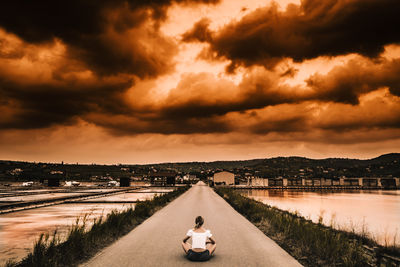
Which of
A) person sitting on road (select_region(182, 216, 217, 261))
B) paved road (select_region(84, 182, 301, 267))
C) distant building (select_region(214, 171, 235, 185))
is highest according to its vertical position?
person sitting on road (select_region(182, 216, 217, 261))

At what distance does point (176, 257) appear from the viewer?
842 centimetres

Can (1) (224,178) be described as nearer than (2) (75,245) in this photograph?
No

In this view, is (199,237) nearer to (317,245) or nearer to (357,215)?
(317,245)

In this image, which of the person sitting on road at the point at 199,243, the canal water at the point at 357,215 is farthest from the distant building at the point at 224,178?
the person sitting on road at the point at 199,243

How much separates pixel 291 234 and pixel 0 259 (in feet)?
34.5

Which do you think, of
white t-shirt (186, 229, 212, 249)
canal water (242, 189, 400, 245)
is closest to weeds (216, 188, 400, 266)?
canal water (242, 189, 400, 245)

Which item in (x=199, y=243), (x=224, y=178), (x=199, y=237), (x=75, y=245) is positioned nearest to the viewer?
(x=199, y=237)

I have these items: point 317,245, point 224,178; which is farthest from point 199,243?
point 224,178

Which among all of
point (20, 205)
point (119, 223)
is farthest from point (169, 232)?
point (20, 205)

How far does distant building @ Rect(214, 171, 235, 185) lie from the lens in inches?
4628

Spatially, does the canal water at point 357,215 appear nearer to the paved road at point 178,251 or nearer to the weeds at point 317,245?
the weeds at point 317,245

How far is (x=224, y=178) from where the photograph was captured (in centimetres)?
11825

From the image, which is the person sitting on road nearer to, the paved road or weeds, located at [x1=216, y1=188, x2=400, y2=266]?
the paved road

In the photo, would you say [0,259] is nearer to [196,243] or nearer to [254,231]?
[196,243]
